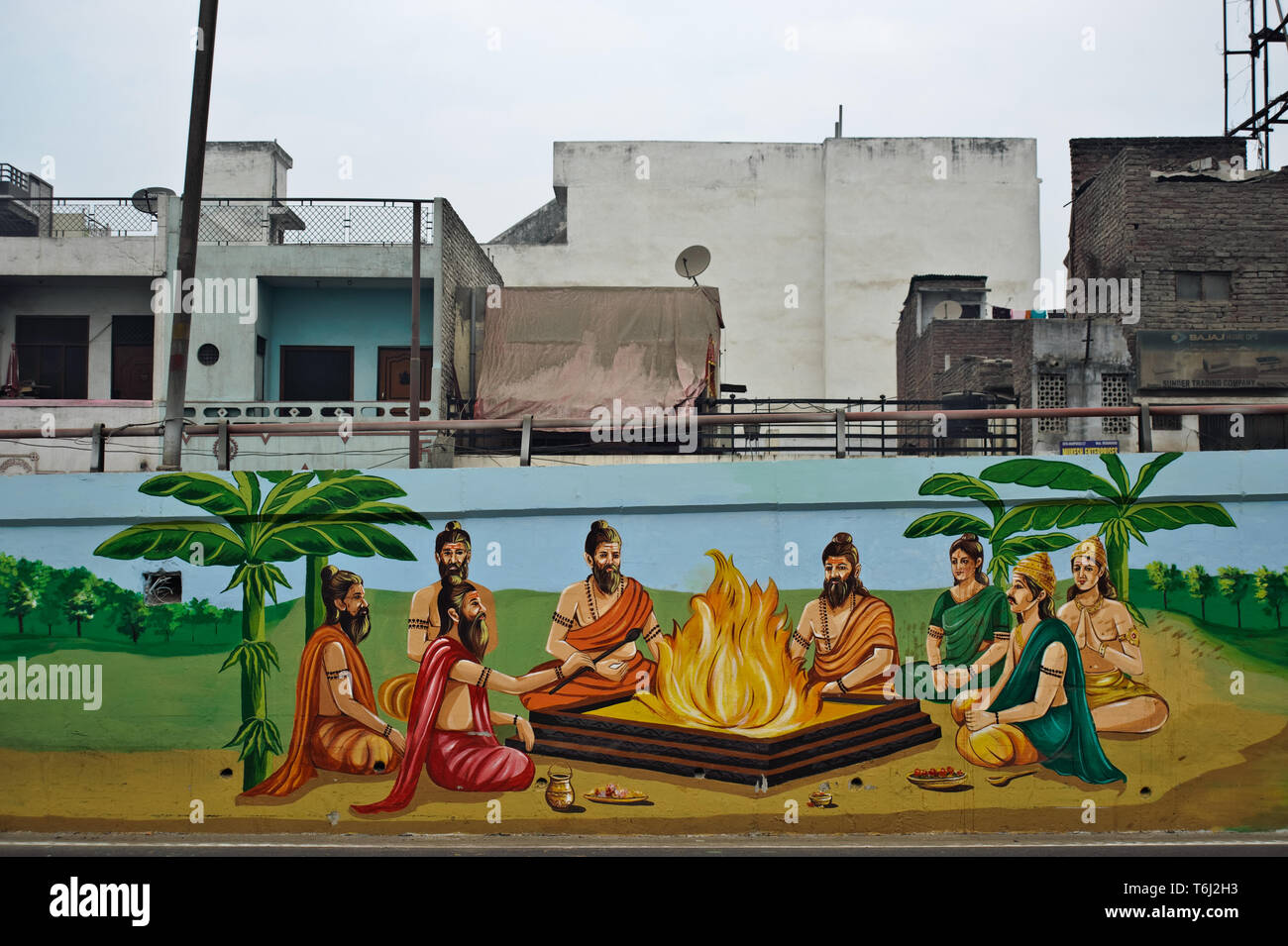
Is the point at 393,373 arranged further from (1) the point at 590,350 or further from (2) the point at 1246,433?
(2) the point at 1246,433

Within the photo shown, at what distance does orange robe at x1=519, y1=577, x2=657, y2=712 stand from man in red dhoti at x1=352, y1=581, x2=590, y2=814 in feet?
0.32

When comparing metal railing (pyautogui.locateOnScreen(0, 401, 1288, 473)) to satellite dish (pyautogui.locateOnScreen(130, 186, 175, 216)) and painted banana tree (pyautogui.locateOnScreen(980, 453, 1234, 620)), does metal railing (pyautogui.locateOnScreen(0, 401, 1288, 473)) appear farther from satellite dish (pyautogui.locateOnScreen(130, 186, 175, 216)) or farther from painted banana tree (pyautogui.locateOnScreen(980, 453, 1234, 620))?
satellite dish (pyautogui.locateOnScreen(130, 186, 175, 216))

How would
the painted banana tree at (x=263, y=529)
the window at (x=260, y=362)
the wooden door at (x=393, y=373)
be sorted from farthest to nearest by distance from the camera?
the wooden door at (x=393, y=373) < the window at (x=260, y=362) < the painted banana tree at (x=263, y=529)

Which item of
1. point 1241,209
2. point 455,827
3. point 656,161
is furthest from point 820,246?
point 455,827

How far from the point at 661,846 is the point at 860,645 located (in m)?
2.31

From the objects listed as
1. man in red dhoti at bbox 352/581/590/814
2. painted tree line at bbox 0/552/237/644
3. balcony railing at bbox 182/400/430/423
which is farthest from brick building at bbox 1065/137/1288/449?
painted tree line at bbox 0/552/237/644

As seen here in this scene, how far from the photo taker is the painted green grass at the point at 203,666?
9.44 meters

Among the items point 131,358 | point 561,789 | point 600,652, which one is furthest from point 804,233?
point 561,789

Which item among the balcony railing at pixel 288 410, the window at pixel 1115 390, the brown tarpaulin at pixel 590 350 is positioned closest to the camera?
the brown tarpaulin at pixel 590 350

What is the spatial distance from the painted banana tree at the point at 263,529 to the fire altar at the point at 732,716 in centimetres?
219

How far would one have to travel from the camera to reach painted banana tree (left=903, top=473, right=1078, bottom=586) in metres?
9.30

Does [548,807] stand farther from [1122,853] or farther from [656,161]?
[656,161]

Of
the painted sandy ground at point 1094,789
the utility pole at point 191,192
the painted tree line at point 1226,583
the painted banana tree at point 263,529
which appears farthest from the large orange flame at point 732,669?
the utility pole at point 191,192

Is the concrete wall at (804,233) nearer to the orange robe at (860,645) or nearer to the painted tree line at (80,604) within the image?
the orange robe at (860,645)
